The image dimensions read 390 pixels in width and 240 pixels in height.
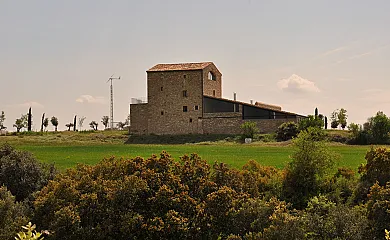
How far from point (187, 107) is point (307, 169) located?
5475cm

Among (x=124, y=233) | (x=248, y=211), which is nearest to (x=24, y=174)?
(x=124, y=233)

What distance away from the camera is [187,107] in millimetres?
68000

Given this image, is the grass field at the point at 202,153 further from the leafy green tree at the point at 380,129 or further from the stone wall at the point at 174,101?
the stone wall at the point at 174,101

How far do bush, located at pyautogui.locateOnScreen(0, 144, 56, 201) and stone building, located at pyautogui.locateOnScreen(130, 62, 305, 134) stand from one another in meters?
50.9

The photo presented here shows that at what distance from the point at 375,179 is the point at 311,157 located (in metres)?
1.69

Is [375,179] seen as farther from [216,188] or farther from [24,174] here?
[24,174]

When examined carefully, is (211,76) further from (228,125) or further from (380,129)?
(380,129)

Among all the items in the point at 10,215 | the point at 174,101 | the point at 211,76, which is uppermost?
the point at 211,76

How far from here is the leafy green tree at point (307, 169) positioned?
43.6ft

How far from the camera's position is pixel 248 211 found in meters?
11.2

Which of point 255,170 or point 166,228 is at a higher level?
point 255,170

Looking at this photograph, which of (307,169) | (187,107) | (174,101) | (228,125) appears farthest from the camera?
(174,101)

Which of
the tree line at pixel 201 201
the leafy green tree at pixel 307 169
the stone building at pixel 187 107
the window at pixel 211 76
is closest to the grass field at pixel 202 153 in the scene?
the leafy green tree at pixel 307 169

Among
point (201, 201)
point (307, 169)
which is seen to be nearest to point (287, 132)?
point (307, 169)
